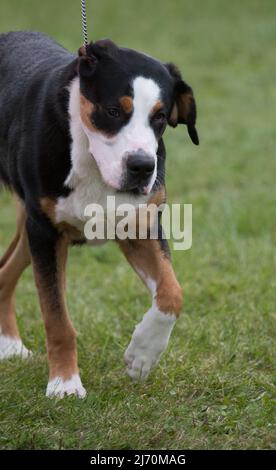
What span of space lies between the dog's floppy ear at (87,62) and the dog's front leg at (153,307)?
0.84 metres

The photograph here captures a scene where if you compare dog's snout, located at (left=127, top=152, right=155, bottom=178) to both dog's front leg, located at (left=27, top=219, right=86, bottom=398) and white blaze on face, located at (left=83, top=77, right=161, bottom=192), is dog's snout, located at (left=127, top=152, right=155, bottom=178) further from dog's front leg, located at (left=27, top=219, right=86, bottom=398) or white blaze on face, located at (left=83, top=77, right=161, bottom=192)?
dog's front leg, located at (left=27, top=219, right=86, bottom=398)

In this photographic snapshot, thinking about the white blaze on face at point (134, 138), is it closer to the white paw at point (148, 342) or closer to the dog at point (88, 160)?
the dog at point (88, 160)

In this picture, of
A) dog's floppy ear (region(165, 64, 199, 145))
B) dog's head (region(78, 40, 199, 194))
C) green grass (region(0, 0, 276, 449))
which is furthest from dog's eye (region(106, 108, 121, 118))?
green grass (region(0, 0, 276, 449))

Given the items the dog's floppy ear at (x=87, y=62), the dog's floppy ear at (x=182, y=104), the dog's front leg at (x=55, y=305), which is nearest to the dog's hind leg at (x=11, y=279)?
the dog's front leg at (x=55, y=305)

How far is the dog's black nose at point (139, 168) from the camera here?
13.0 ft

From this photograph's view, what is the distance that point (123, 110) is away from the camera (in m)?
4.02

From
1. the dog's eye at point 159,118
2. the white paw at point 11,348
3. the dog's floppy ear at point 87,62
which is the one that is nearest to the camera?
the dog's eye at point 159,118

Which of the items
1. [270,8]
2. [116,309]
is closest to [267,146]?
[116,309]

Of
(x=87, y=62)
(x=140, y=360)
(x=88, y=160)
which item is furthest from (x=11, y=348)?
(x=87, y=62)

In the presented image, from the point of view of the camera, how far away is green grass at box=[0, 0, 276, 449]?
4.00 m

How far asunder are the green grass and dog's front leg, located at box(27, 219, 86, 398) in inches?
5.0

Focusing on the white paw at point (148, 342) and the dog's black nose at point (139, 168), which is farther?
the white paw at point (148, 342)

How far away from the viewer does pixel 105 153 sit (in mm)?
4105

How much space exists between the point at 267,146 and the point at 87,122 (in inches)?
268
